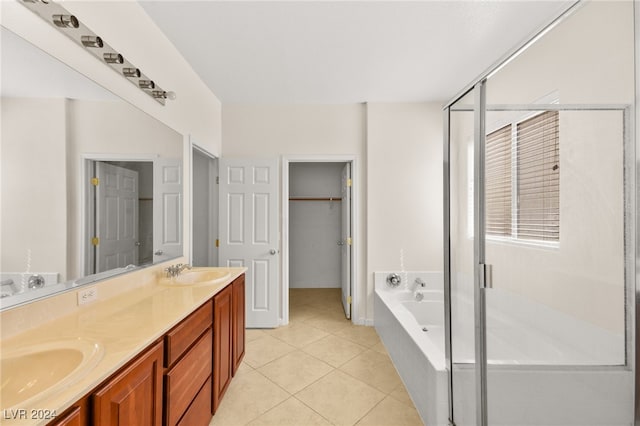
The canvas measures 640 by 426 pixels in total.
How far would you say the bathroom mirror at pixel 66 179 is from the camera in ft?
3.20

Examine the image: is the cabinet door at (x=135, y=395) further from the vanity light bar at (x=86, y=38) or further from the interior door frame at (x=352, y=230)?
the interior door frame at (x=352, y=230)

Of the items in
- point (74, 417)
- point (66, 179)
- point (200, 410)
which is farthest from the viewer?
point (200, 410)

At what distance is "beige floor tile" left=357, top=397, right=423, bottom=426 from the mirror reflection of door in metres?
1.81

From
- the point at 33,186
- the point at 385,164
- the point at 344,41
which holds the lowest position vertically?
the point at 33,186

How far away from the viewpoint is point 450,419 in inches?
60.9

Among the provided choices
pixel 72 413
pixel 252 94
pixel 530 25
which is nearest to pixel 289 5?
pixel 252 94

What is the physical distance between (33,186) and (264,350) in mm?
2215

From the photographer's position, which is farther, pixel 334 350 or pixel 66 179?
pixel 334 350

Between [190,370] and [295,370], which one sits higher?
[190,370]

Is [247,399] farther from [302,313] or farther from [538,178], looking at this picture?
[538,178]

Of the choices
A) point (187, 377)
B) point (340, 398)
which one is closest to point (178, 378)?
point (187, 377)

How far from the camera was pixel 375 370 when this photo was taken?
2252 mm

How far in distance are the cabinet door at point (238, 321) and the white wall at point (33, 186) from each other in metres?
1.07

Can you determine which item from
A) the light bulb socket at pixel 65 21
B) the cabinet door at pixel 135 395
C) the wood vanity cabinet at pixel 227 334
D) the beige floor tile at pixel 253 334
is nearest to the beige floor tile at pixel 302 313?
the beige floor tile at pixel 253 334
